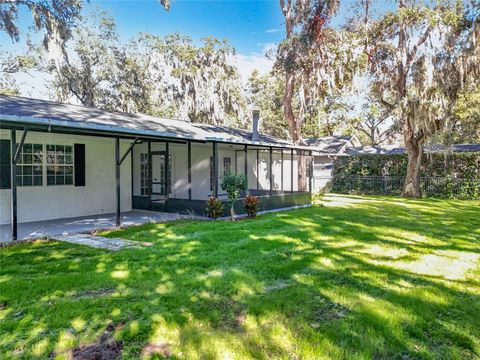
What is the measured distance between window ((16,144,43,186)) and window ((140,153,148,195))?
126 inches

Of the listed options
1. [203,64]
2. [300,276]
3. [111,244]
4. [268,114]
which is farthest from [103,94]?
[300,276]

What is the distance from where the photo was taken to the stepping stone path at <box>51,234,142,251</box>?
623 centimetres

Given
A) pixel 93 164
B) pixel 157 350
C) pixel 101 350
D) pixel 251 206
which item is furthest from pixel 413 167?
pixel 101 350

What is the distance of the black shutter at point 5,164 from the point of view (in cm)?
822

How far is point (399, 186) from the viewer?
17.8 m

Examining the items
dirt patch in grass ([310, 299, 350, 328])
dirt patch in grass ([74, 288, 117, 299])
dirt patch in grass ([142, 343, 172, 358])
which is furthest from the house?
dirt patch in grass ([310, 299, 350, 328])

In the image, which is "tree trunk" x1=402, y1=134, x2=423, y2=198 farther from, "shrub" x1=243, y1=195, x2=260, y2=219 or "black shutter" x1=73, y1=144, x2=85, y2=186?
"black shutter" x1=73, y1=144, x2=85, y2=186

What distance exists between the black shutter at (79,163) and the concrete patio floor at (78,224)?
1032 millimetres

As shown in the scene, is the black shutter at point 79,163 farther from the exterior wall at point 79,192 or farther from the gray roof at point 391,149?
the gray roof at point 391,149

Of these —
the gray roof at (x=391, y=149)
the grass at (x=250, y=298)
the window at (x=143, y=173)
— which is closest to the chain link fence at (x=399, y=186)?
the gray roof at (x=391, y=149)

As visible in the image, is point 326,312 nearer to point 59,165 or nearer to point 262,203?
point 262,203

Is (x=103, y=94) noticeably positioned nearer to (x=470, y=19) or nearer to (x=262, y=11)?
(x=262, y=11)

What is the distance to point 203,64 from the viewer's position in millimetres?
23250

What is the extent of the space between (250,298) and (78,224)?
6157mm
